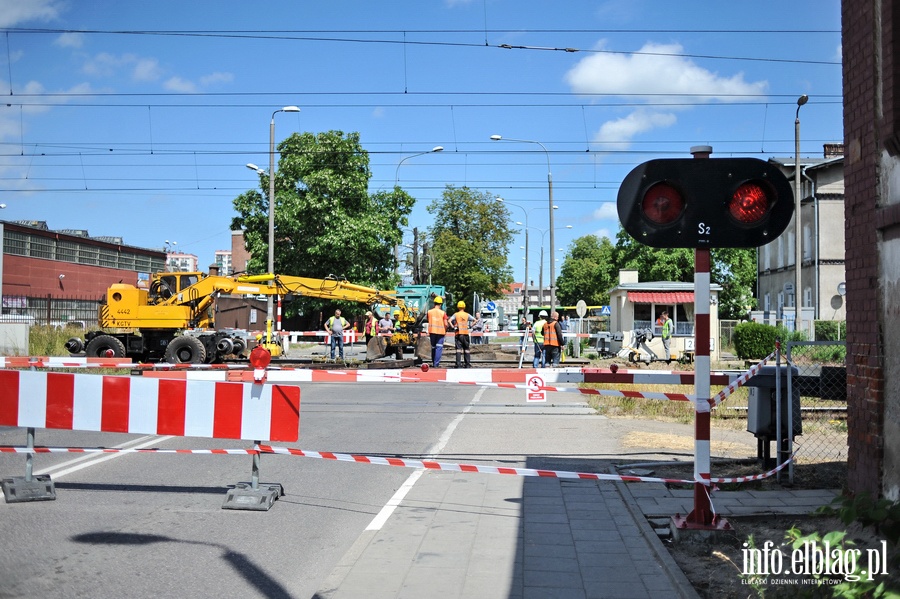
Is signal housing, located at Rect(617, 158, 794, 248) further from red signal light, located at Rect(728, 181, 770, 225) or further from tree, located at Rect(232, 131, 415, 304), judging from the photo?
tree, located at Rect(232, 131, 415, 304)

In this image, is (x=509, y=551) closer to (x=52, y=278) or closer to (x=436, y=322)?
(x=436, y=322)

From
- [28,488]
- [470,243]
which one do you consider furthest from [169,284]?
[470,243]

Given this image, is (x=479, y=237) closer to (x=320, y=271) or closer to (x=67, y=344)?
(x=320, y=271)

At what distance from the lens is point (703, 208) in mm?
5844

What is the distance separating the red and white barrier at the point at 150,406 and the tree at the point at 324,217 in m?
38.8

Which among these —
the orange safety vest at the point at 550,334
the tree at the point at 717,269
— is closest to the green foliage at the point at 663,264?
the tree at the point at 717,269

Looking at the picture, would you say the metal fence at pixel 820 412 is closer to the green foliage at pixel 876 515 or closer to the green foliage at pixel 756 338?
the green foliage at pixel 876 515

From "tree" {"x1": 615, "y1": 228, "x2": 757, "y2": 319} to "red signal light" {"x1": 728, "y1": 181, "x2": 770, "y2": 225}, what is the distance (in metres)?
58.7

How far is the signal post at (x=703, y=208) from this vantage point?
583 centimetres

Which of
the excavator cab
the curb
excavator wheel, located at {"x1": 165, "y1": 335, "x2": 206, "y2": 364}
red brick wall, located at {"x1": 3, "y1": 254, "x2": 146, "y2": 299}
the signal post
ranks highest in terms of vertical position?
red brick wall, located at {"x1": 3, "y1": 254, "x2": 146, "y2": 299}

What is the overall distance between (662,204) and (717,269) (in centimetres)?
6246

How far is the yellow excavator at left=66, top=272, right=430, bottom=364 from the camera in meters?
26.4

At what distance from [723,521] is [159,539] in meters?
3.95

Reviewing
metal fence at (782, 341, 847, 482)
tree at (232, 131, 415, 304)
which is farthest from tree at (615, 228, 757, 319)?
metal fence at (782, 341, 847, 482)
